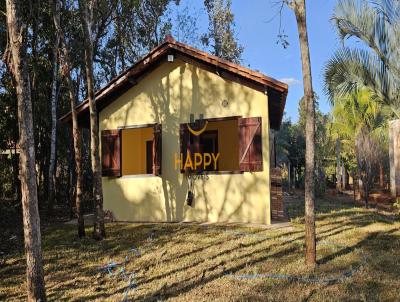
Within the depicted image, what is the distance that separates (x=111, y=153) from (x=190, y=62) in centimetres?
329

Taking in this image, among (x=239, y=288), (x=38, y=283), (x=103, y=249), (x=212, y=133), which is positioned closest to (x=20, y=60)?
(x=38, y=283)

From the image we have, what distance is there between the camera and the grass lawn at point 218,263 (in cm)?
520

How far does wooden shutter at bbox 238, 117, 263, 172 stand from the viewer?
10.1 metres

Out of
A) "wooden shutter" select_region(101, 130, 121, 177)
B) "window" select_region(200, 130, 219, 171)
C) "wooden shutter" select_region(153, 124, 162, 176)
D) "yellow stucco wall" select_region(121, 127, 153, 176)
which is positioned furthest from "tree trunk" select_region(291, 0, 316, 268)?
"yellow stucco wall" select_region(121, 127, 153, 176)

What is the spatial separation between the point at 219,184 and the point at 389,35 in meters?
5.05

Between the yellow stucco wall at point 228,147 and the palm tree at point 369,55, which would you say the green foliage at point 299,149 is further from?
the palm tree at point 369,55

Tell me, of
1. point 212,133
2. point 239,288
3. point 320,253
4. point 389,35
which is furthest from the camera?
point 212,133

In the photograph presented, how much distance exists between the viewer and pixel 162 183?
36.7 feet

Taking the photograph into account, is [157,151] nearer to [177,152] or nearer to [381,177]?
[177,152]

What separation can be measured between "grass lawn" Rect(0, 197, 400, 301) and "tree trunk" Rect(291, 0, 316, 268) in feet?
1.29

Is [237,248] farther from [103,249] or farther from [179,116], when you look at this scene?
[179,116]

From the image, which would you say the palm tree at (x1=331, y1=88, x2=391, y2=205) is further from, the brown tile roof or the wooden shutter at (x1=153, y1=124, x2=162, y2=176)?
the wooden shutter at (x1=153, y1=124, x2=162, y2=176)

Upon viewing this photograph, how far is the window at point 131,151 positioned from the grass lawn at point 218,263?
201 cm

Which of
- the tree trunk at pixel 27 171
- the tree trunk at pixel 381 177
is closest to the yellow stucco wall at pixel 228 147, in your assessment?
the tree trunk at pixel 27 171
